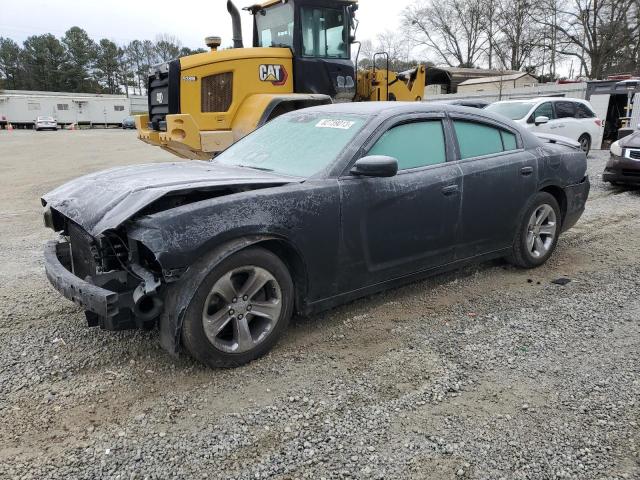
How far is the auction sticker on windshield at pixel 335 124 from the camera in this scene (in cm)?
398

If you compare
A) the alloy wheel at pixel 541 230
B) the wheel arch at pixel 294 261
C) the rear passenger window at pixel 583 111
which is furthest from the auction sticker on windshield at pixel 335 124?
the rear passenger window at pixel 583 111

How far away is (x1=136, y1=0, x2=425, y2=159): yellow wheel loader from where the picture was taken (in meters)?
8.37

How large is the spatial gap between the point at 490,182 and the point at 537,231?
3.20 feet

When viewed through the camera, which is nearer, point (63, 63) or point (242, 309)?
point (242, 309)

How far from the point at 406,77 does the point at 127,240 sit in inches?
360

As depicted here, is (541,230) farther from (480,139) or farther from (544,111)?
(544,111)

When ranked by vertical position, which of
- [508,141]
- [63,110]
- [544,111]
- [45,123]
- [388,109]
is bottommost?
[508,141]

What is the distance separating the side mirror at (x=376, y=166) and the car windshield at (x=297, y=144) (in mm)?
254

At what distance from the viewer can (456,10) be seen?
2377 inches

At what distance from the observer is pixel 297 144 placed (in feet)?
13.5

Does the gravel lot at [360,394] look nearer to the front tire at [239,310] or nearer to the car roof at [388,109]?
the front tire at [239,310]

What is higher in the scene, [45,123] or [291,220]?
[45,123]

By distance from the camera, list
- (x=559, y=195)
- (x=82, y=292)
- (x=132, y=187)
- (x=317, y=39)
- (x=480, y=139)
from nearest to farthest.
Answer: (x=82, y=292) < (x=132, y=187) < (x=480, y=139) < (x=559, y=195) < (x=317, y=39)

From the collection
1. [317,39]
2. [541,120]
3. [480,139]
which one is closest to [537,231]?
[480,139]
